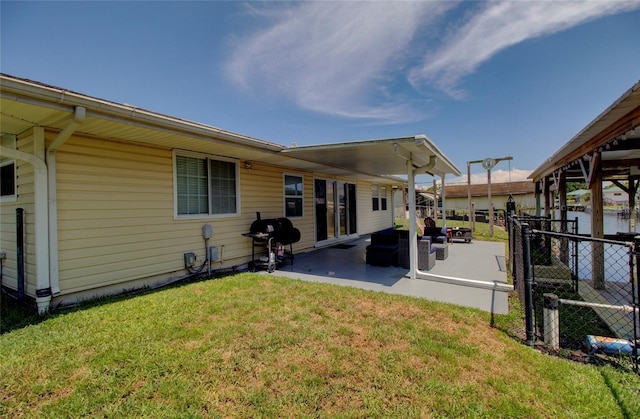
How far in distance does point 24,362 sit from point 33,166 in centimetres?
263

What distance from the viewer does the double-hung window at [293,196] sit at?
7828mm

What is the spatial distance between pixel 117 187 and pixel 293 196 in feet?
14.4

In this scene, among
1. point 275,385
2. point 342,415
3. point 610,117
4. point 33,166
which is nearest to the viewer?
point 342,415

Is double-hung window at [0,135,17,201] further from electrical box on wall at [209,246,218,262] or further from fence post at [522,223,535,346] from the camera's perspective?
fence post at [522,223,535,346]

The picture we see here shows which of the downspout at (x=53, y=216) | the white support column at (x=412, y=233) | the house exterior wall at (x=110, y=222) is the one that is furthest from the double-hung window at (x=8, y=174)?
→ the white support column at (x=412, y=233)

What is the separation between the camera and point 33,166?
376cm

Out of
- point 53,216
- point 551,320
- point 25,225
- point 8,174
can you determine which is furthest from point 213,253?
point 551,320

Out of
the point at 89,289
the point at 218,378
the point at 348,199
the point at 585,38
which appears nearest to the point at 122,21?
the point at 89,289

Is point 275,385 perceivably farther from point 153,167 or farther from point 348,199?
point 348,199

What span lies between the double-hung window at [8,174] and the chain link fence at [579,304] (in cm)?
717

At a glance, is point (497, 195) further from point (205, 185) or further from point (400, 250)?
point (205, 185)

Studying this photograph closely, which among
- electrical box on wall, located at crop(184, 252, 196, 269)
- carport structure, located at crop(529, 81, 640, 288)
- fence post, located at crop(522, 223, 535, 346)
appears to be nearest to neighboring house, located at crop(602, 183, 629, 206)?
carport structure, located at crop(529, 81, 640, 288)

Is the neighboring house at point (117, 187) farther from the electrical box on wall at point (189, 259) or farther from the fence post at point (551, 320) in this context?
the fence post at point (551, 320)

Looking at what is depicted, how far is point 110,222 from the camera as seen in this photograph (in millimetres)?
4355
